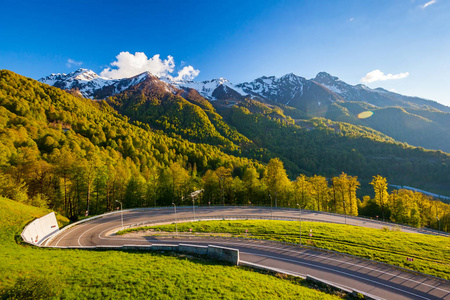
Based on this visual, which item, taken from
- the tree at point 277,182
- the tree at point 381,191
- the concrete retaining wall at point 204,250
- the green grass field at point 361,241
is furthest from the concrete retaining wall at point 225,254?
the tree at point 381,191

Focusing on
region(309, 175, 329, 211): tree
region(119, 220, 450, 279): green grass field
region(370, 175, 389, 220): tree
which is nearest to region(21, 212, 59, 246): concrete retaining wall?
region(119, 220, 450, 279): green grass field

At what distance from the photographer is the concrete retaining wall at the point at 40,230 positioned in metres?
25.4

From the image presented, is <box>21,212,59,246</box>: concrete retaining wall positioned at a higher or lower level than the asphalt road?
higher

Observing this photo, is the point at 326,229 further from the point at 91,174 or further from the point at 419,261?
the point at 91,174

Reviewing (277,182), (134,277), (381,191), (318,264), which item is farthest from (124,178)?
(381,191)

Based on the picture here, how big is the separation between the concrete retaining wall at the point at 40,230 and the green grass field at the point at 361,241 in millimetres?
13681

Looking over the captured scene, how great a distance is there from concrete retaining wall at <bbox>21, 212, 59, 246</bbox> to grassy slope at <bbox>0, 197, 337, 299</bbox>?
3185 mm

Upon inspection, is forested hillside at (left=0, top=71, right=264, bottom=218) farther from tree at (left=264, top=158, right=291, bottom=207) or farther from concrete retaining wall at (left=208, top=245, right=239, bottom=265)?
concrete retaining wall at (left=208, top=245, right=239, bottom=265)

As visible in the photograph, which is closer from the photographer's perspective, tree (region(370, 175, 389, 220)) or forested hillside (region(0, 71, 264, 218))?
forested hillside (region(0, 71, 264, 218))

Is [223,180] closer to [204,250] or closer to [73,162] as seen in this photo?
[73,162]

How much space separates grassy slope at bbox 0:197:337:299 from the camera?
14.3m

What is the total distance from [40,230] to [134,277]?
2491 centimetres

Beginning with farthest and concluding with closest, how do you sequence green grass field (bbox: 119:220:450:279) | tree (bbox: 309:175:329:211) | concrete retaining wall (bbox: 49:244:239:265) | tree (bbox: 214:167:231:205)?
1. tree (bbox: 214:167:231:205)
2. tree (bbox: 309:175:329:211)
3. green grass field (bbox: 119:220:450:279)
4. concrete retaining wall (bbox: 49:244:239:265)

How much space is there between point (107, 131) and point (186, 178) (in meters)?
72.2
